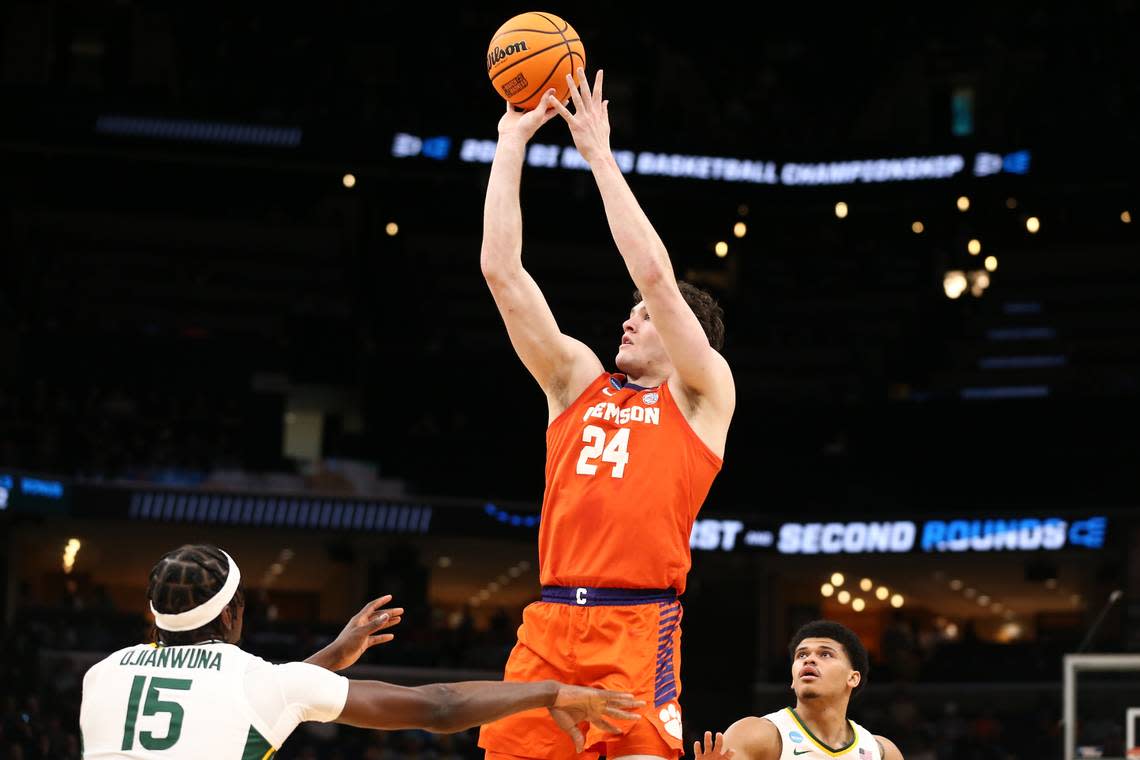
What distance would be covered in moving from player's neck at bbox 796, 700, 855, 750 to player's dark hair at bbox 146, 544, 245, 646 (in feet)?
11.7

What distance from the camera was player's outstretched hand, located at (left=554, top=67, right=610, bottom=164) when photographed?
5.09m

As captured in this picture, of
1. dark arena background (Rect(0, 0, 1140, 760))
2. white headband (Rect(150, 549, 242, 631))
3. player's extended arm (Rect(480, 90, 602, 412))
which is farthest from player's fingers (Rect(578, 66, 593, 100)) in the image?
dark arena background (Rect(0, 0, 1140, 760))

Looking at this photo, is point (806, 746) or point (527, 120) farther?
point (806, 746)

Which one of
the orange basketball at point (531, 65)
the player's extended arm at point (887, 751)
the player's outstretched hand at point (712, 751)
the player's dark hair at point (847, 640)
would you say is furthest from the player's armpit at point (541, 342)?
the player's extended arm at point (887, 751)

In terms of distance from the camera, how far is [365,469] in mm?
22266

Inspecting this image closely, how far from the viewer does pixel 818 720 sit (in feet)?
23.2

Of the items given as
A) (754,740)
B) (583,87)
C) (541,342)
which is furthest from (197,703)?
(754,740)

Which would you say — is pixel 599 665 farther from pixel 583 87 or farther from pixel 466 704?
pixel 583 87

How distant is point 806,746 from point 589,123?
126 inches

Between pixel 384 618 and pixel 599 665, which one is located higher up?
pixel 384 618

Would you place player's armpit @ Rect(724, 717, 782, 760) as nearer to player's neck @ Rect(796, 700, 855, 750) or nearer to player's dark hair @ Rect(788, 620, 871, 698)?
player's neck @ Rect(796, 700, 855, 750)

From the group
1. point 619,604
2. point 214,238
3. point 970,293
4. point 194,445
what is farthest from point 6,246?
point 619,604

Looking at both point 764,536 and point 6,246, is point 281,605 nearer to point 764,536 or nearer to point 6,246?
point 6,246

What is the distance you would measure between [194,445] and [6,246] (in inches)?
232
